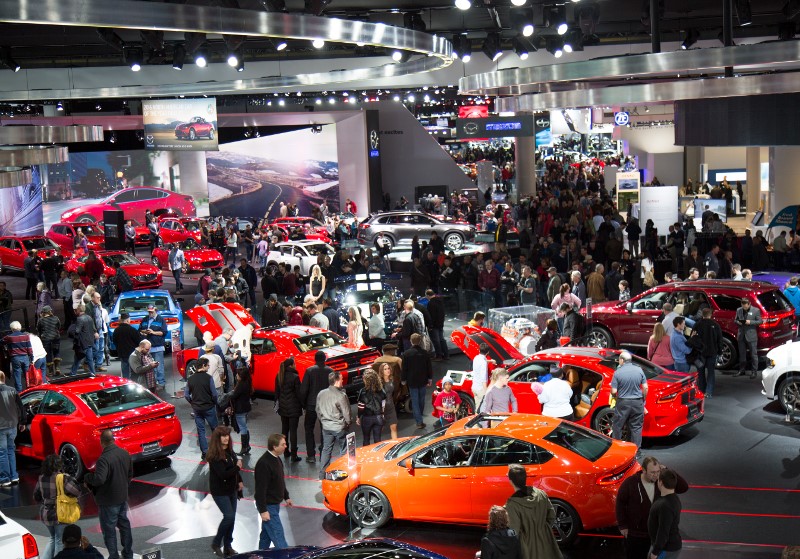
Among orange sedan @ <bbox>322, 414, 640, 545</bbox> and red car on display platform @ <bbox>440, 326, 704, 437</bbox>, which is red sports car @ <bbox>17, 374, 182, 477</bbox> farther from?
red car on display platform @ <bbox>440, 326, 704, 437</bbox>

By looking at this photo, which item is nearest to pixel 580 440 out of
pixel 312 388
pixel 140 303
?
pixel 312 388

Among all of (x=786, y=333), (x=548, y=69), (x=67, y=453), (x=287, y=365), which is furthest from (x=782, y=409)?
(x=67, y=453)

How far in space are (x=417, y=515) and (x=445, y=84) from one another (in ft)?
86.5

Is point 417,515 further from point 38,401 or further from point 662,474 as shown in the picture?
point 38,401

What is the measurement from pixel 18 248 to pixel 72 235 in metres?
3.33

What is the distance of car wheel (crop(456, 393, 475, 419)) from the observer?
1424 centimetres

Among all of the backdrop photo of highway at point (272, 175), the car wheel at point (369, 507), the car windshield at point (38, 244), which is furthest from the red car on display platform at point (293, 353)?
the backdrop photo of highway at point (272, 175)

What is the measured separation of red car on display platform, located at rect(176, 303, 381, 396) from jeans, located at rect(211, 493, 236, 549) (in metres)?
5.43

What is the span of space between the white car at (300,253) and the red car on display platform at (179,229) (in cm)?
684

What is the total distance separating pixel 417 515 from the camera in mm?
10477

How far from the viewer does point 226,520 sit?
9906mm

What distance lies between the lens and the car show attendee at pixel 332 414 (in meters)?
12.1

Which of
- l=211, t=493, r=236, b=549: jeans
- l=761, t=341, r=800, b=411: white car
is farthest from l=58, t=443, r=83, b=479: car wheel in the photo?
l=761, t=341, r=800, b=411: white car

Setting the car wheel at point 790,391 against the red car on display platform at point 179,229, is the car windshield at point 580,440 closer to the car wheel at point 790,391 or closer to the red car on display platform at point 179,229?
the car wheel at point 790,391
